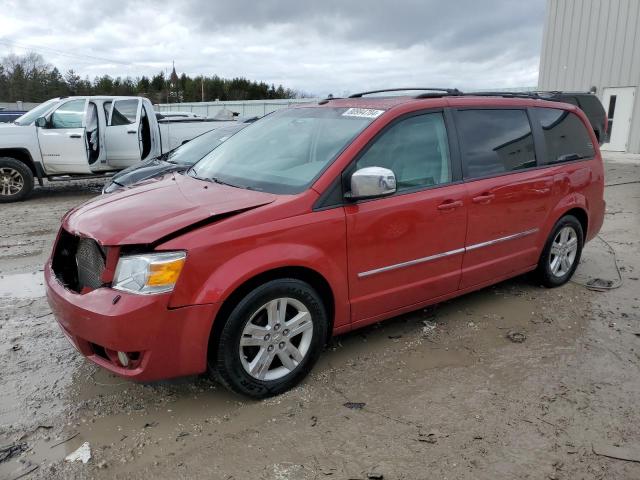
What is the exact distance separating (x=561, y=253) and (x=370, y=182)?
2.70 meters

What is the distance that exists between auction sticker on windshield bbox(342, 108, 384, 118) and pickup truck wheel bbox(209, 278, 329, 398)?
4.15ft

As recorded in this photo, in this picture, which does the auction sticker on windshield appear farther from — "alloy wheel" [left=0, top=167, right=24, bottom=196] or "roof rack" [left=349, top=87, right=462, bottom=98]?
"alloy wheel" [left=0, top=167, right=24, bottom=196]

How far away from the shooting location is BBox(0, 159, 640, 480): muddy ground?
2.55 meters

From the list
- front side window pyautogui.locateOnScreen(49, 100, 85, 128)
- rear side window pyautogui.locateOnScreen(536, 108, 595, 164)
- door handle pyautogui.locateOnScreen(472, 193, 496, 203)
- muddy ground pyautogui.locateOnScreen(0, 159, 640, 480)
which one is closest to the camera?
muddy ground pyautogui.locateOnScreen(0, 159, 640, 480)

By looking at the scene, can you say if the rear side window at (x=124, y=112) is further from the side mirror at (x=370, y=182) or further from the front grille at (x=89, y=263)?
the side mirror at (x=370, y=182)

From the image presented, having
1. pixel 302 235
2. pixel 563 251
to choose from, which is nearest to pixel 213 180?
pixel 302 235

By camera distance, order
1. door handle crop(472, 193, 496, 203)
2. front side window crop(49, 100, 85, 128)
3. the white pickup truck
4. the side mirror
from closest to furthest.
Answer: the side mirror → door handle crop(472, 193, 496, 203) → the white pickup truck → front side window crop(49, 100, 85, 128)

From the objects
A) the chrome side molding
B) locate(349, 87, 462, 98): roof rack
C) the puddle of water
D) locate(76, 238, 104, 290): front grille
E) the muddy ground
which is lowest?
the muddy ground

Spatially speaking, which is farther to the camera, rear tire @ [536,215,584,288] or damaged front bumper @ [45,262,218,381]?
rear tire @ [536,215,584,288]

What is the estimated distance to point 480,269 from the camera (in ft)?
13.5

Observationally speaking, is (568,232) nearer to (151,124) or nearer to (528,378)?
(528,378)

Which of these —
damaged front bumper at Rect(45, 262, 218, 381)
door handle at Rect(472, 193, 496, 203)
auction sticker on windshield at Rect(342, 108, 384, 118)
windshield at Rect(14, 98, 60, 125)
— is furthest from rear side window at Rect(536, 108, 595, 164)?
windshield at Rect(14, 98, 60, 125)

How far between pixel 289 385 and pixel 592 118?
1021cm

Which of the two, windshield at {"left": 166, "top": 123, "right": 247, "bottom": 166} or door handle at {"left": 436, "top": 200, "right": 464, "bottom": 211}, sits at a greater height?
windshield at {"left": 166, "top": 123, "right": 247, "bottom": 166}
